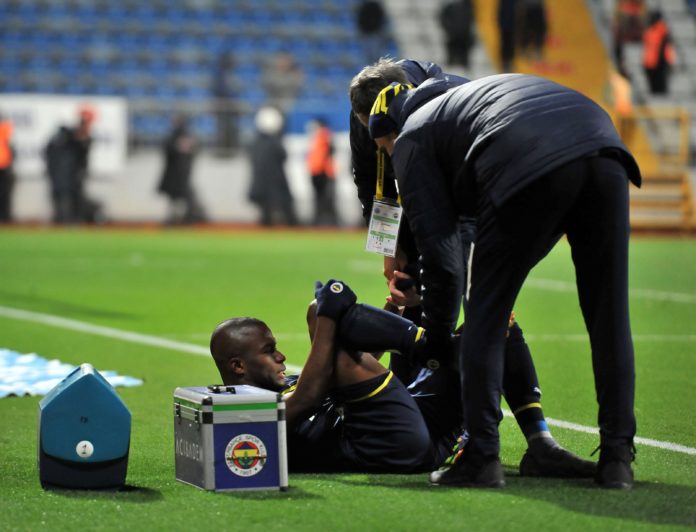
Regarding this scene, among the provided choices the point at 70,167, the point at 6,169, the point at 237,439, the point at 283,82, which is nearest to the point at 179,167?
the point at 70,167

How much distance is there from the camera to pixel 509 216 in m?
4.67

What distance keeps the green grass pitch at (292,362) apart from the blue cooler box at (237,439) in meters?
0.07

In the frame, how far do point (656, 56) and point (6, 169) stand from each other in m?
13.4

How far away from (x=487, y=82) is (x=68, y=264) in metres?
12.9

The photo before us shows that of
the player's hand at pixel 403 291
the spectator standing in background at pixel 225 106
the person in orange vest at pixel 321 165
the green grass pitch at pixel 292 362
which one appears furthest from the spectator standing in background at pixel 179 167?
the player's hand at pixel 403 291

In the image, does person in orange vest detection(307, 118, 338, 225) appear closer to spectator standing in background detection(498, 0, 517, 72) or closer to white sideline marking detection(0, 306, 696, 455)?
spectator standing in background detection(498, 0, 517, 72)

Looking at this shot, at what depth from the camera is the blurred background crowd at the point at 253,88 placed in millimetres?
25219

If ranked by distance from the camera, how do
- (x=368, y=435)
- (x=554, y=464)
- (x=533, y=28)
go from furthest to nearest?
1. (x=533, y=28)
2. (x=368, y=435)
3. (x=554, y=464)

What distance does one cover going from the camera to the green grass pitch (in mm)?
4461

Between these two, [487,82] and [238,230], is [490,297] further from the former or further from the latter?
[238,230]

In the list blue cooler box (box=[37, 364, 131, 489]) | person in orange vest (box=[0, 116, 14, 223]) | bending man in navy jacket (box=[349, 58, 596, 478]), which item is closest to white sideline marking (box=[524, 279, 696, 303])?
bending man in navy jacket (box=[349, 58, 596, 478])

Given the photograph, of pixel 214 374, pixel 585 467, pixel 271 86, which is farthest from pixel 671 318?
pixel 271 86

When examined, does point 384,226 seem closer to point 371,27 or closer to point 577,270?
point 577,270

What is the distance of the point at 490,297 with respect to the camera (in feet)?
15.6
